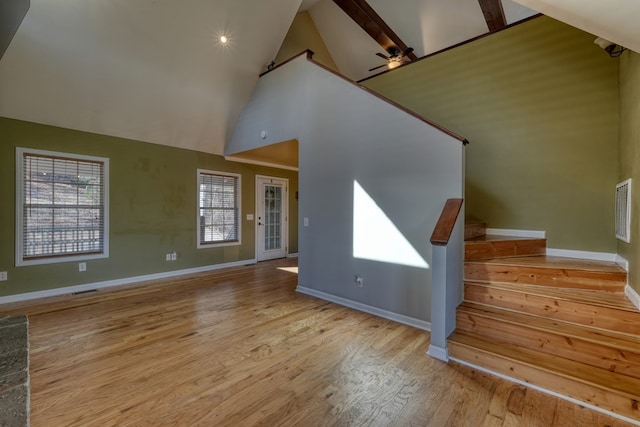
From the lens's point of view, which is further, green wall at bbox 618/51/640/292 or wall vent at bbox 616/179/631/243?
wall vent at bbox 616/179/631/243

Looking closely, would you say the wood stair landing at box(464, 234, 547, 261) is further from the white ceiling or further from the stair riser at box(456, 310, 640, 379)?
the white ceiling

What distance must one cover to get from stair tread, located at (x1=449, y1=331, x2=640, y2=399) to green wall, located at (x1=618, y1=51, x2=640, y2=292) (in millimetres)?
746

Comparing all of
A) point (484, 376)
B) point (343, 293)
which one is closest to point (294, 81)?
point (343, 293)

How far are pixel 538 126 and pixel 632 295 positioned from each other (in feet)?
7.37

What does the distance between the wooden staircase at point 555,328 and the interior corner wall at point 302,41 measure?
5.31 meters

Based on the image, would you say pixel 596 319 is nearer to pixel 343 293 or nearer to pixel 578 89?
pixel 343 293

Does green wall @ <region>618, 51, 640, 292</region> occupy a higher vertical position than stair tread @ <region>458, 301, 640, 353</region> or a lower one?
higher

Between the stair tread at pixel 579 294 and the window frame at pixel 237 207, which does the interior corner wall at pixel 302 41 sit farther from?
the stair tread at pixel 579 294

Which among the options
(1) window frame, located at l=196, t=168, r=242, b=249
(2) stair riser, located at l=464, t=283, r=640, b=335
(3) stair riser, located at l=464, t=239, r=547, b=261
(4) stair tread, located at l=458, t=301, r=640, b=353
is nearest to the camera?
(4) stair tread, located at l=458, t=301, r=640, b=353

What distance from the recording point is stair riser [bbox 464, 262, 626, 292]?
7.81ft

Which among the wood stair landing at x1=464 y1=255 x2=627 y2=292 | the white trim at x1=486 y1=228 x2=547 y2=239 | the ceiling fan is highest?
the ceiling fan

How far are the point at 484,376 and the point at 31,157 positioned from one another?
232 inches

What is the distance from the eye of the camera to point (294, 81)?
14.1 ft

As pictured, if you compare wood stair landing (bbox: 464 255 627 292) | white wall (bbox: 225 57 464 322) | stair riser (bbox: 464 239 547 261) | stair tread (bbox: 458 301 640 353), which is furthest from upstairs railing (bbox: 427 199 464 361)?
stair riser (bbox: 464 239 547 261)
